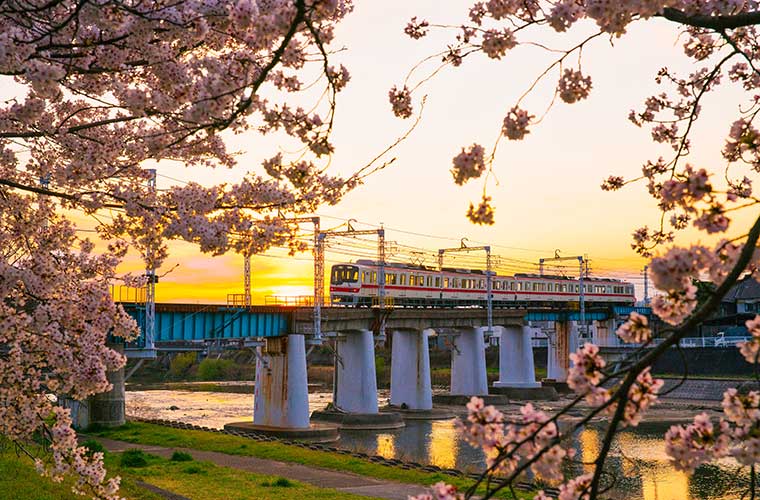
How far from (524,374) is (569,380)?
A: 6321 cm

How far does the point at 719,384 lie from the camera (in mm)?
62875

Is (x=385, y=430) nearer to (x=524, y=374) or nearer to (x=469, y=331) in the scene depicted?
(x=469, y=331)

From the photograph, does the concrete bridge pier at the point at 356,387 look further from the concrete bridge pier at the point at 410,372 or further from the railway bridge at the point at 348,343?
the concrete bridge pier at the point at 410,372

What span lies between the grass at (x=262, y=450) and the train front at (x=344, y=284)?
687 inches

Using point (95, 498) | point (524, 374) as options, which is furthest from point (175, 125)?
point (524, 374)

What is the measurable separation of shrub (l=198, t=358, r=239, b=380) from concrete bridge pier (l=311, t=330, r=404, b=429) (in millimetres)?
53960

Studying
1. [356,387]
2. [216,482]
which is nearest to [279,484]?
[216,482]

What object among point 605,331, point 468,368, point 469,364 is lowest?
point 468,368

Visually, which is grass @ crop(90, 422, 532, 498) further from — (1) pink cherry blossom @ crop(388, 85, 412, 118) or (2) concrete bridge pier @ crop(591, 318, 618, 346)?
(2) concrete bridge pier @ crop(591, 318, 618, 346)

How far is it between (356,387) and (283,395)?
779cm

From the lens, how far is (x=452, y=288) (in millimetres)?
58250

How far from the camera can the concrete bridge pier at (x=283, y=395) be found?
1474 inches

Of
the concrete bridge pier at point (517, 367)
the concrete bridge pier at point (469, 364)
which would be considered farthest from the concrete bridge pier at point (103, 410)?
the concrete bridge pier at point (517, 367)

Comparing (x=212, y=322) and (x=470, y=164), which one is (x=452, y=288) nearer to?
(x=212, y=322)
